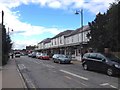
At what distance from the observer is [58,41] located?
89688 millimetres

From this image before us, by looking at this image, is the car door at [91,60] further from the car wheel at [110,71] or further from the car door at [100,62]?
the car wheel at [110,71]

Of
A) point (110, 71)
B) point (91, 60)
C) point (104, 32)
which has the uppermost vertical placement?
point (104, 32)

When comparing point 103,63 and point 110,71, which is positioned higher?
point 103,63

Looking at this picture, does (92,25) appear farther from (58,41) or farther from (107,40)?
(58,41)

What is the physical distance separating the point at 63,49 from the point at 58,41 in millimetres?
12643

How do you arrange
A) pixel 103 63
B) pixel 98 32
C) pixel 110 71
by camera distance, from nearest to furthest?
pixel 110 71 < pixel 103 63 < pixel 98 32

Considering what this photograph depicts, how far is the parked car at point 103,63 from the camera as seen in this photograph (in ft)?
74.6

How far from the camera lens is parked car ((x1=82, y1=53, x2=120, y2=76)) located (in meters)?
22.7

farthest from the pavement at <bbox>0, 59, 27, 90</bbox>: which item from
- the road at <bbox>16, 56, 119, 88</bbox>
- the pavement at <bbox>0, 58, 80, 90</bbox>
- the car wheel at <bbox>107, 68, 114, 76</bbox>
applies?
the car wheel at <bbox>107, 68, 114, 76</bbox>

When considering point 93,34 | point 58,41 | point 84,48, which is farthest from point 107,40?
point 58,41

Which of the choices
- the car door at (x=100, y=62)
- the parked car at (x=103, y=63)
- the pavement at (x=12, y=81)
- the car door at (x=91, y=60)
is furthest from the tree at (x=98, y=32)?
the pavement at (x=12, y=81)

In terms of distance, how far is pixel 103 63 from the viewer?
958 inches

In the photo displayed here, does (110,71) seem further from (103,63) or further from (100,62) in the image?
(100,62)

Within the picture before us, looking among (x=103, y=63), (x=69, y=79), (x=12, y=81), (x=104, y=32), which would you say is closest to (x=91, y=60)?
(x=103, y=63)
